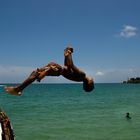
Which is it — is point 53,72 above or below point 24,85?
above

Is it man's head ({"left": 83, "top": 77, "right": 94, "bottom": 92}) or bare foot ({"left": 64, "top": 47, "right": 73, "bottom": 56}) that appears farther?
man's head ({"left": 83, "top": 77, "right": 94, "bottom": 92})

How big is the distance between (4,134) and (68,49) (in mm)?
2677

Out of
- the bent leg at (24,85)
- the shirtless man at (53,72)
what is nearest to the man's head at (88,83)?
the shirtless man at (53,72)

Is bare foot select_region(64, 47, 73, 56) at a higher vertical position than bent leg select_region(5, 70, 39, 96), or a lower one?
higher

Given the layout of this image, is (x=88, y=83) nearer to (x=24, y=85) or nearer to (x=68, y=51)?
(x=68, y=51)

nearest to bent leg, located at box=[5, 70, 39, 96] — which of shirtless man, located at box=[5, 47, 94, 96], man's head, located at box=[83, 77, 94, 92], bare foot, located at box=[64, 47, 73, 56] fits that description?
shirtless man, located at box=[5, 47, 94, 96]

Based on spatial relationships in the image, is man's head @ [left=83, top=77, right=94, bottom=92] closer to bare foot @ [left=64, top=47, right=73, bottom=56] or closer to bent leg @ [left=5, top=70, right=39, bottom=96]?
bare foot @ [left=64, top=47, right=73, bottom=56]

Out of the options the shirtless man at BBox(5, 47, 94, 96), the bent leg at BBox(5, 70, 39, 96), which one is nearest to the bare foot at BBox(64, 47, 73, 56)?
the shirtless man at BBox(5, 47, 94, 96)

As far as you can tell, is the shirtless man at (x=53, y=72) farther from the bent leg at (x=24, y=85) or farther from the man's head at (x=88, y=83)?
the man's head at (x=88, y=83)

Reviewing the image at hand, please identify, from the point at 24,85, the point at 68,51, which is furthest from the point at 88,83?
the point at 24,85

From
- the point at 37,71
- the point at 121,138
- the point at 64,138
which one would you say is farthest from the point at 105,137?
the point at 37,71

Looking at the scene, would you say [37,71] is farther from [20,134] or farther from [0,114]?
[20,134]

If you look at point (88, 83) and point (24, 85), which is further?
point (88, 83)

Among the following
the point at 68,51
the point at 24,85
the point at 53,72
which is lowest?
the point at 24,85
